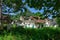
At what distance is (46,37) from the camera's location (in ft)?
37.8

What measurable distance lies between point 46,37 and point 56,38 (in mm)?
544

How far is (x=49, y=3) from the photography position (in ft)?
35.4

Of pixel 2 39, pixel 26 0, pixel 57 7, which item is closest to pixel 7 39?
pixel 2 39

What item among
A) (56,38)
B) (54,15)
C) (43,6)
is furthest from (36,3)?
(56,38)

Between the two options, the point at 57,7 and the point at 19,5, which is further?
the point at 19,5

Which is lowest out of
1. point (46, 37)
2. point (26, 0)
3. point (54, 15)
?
point (46, 37)

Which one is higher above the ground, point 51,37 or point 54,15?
point 54,15

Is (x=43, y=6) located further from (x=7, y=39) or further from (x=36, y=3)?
(x=7, y=39)

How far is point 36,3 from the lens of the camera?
10656 millimetres

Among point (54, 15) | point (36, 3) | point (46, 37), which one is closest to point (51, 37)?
point (46, 37)

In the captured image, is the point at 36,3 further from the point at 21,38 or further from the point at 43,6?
the point at 21,38

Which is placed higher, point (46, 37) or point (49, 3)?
point (49, 3)

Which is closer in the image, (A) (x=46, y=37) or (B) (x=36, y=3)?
(B) (x=36, y=3)

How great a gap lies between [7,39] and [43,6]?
2.24 m
